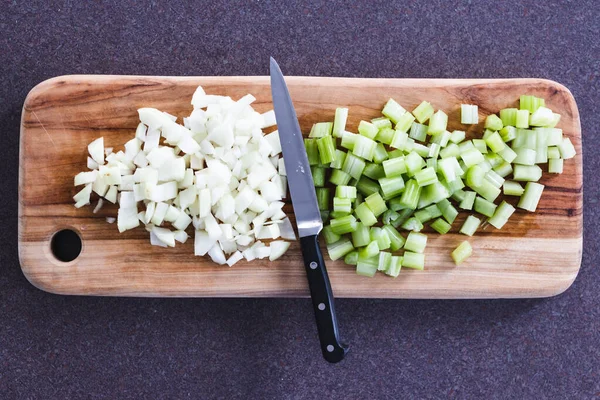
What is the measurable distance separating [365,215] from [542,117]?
626 millimetres

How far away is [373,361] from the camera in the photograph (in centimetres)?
186

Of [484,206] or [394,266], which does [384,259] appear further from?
[484,206]

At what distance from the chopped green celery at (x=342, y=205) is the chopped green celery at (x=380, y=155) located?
0.16 m

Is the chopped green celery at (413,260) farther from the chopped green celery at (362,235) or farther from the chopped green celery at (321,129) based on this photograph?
the chopped green celery at (321,129)

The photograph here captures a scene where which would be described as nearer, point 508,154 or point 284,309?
point 508,154

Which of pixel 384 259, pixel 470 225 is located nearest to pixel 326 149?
pixel 384 259

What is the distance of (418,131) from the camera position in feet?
5.57

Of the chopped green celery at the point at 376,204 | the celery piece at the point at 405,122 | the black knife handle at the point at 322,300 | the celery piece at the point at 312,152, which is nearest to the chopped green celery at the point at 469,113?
the celery piece at the point at 405,122

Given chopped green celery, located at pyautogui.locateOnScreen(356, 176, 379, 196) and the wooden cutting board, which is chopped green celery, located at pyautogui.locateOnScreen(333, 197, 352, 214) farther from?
the wooden cutting board

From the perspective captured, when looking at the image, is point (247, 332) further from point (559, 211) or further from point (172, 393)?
point (559, 211)

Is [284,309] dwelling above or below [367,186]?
below

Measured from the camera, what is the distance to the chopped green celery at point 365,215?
5.37 ft

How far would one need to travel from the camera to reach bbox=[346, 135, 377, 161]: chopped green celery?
5.36 feet

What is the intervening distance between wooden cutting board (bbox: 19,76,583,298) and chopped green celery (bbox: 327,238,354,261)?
0.04 meters
